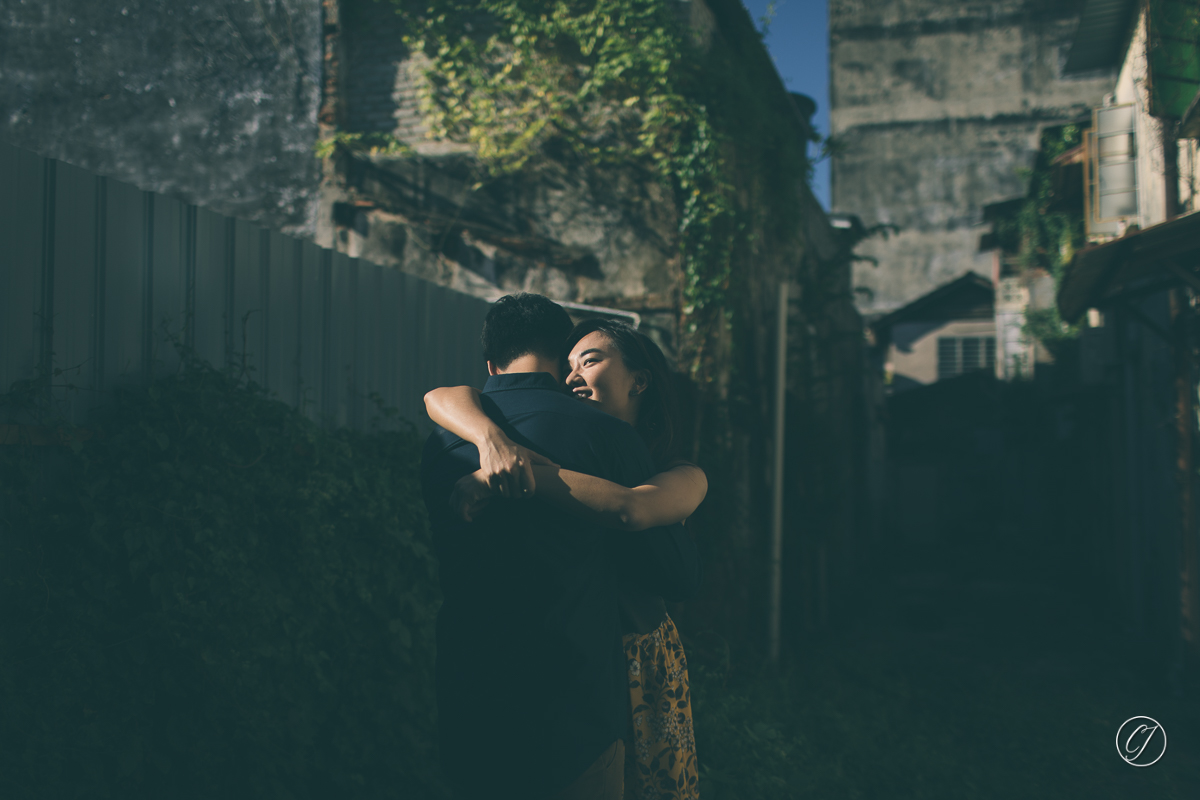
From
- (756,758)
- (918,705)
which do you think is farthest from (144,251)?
(918,705)

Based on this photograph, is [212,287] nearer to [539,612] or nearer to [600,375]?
[600,375]

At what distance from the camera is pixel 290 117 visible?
23.6 feet

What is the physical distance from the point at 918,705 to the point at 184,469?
525 cm

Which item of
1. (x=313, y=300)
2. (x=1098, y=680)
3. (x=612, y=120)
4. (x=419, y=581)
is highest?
(x=612, y=120)

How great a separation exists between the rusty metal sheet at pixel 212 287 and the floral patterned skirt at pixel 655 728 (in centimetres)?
219

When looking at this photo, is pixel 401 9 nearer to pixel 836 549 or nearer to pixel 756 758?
pixel 756 758

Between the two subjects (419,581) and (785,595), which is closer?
(419,581)

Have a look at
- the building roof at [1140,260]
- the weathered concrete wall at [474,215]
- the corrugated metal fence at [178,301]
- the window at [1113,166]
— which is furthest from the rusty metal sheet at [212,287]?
the window at [1113,166]

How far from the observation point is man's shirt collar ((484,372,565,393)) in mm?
1978

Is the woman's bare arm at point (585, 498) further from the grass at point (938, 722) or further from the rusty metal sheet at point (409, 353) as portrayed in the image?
the rusty metal sheet at point (409, 353)

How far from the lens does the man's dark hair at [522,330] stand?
2.02 meters

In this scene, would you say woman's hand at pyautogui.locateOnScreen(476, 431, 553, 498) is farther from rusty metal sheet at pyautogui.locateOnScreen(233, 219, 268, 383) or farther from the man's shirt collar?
rusty metal sheet at pyautogui.locateOnScreen(233, 219, 268, 383)

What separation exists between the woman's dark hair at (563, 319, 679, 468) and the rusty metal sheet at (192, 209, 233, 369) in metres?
1.79

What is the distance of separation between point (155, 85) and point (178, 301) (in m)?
5.36
